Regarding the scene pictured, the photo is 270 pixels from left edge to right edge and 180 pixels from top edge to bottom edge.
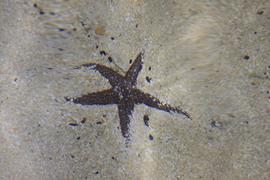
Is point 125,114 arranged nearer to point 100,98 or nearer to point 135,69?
point 100,98

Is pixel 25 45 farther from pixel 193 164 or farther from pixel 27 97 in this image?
pixel 193 164

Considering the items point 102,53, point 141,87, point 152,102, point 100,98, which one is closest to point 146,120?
point 152,102

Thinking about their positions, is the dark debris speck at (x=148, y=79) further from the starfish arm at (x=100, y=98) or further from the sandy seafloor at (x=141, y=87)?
the starfish arm at (x=100, y=98)

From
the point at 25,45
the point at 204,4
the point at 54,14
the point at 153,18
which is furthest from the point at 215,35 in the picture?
the point at 25,45

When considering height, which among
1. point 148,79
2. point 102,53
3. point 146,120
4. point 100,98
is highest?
point 102,53

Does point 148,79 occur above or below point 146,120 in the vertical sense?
above

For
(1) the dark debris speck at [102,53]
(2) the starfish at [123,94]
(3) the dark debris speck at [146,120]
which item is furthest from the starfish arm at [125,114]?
(1) the dark debris speck at [102,53]
